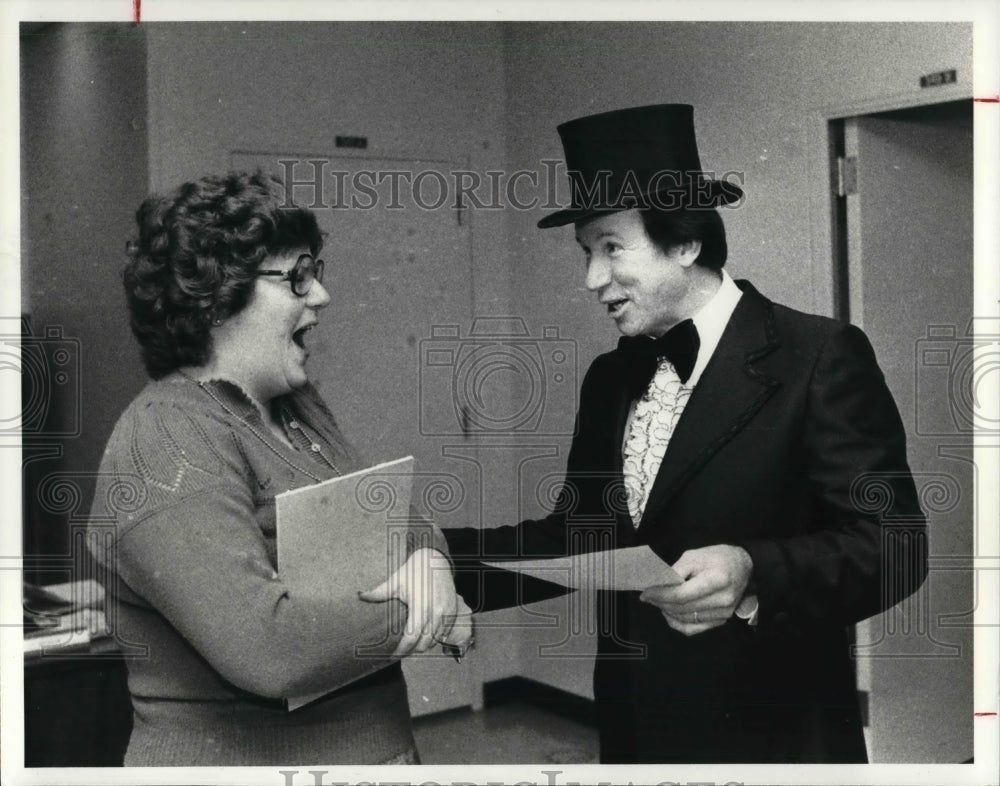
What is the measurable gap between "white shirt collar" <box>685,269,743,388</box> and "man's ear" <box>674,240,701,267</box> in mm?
69

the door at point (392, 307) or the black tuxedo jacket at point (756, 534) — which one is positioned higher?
the door at point (392, 307)

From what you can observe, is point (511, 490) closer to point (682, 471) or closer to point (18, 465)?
point (682, 471)

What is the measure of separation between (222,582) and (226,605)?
45 millimetres

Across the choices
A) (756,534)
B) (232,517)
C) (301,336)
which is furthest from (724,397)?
(232,517)

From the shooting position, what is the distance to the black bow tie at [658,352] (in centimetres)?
179

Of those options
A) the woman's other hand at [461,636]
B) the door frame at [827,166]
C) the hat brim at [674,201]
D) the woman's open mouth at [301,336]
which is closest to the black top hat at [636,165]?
the hat brim at [674,201]

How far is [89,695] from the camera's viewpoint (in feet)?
6.12

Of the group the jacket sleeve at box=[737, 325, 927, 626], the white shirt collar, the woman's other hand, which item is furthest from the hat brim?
the woman's other hand

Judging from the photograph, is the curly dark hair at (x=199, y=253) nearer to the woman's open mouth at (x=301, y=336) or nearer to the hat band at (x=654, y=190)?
the woman's open mouth at (x=301, y=336)

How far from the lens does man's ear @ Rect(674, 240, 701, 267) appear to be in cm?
180

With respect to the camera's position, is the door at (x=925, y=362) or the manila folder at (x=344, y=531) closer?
the manila folder at (x=344, y=531)

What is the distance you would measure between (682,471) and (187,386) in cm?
88

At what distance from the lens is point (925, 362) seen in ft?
6.06

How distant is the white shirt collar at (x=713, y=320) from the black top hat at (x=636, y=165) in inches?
6.5
